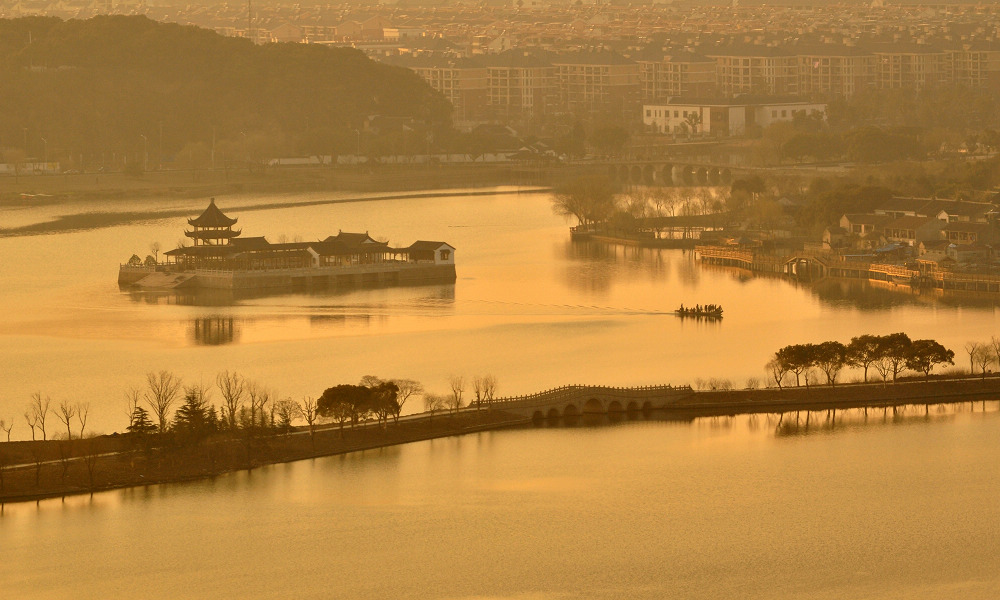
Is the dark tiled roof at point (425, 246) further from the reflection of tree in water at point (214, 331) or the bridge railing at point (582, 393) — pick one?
the bridge railing at point (582, 393)

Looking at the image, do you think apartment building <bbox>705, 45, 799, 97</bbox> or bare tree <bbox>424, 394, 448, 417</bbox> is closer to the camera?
bare tree <bbox>424, 394, 448, 417</bbox>

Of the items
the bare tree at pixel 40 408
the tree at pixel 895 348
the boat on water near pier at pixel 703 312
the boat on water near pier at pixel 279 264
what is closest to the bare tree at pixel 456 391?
the bare tree at pixel 40 408

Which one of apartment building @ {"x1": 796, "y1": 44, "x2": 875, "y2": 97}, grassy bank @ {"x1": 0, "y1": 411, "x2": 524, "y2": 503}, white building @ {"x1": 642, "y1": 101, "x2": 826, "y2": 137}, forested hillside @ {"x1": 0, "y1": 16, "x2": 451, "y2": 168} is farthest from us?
apartment building @ {"x1": 796, "y1": 44, "x2": 875, "y2": 97}

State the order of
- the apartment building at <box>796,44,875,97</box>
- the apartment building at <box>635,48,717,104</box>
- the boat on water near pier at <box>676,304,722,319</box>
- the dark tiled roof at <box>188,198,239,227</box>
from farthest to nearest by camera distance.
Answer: the apartment building at <box>796,44,875,97</box>
the apartment building at <box>635,48,717,104</box>
the dark tiled roof at <box>188,198,239,227</box>
the boat on water near pier at <box>676,304,722,319</box>

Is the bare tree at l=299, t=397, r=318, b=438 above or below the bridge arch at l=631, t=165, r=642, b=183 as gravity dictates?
below

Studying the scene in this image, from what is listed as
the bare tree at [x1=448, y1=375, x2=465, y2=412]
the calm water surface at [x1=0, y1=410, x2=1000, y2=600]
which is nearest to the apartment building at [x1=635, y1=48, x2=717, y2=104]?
the bare tree at [x1=448, y1=375, x2=465, y2=412]

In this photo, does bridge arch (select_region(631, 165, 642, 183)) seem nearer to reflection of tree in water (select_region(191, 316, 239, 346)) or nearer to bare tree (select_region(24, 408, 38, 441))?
reflection of tree in water (select_region(191, 316, 239, 346))
